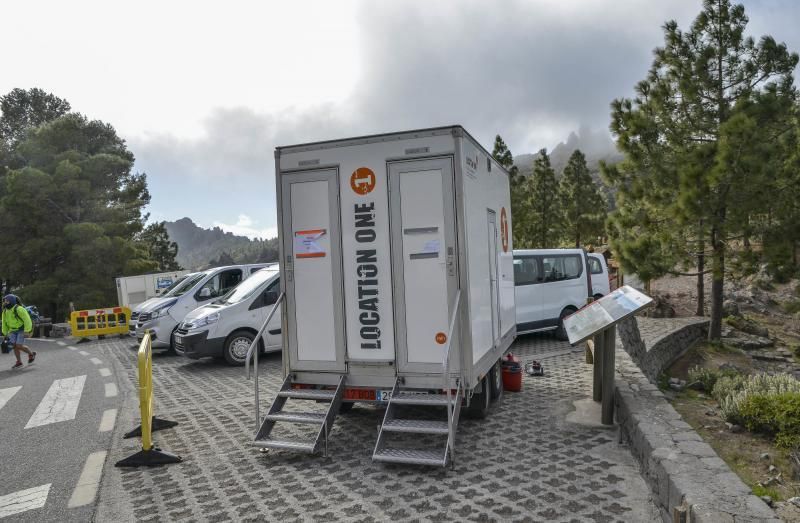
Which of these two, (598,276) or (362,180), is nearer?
(362,180)

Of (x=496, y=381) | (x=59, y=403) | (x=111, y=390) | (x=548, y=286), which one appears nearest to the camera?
(x=496, y=381)

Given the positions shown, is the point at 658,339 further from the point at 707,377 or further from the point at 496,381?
the point at 496,381

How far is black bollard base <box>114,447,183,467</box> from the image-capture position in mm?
5922

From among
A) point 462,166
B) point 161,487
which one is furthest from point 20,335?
point 462,166

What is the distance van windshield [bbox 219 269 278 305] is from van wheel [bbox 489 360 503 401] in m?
5.88

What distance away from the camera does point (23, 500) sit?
17.1ft

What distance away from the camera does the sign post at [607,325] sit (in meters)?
6.23

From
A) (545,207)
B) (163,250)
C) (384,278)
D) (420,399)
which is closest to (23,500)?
(420,399)

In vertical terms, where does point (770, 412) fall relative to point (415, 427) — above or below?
below

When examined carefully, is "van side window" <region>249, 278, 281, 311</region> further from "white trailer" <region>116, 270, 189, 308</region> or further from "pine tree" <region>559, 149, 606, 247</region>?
"pine tree" <region>559, 149, 606, 247</region>

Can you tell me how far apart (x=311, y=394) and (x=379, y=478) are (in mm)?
1315

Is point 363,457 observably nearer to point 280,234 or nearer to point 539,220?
point 280,234

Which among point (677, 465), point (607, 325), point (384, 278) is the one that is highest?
point (384, 278)

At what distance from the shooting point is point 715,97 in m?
15.0
